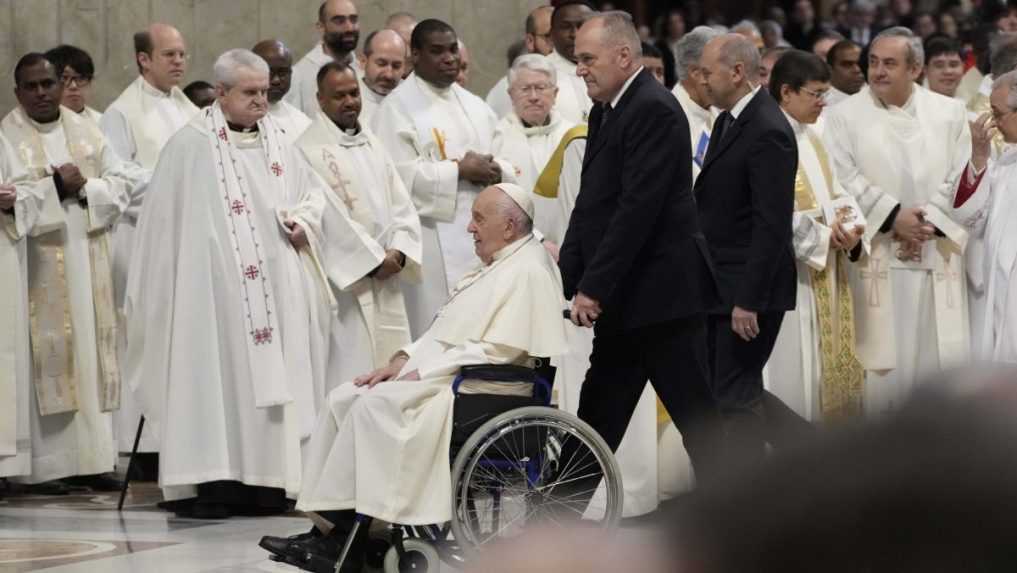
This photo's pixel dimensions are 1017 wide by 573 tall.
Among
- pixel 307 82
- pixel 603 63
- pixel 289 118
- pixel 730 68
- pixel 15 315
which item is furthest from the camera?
pixel 307 82

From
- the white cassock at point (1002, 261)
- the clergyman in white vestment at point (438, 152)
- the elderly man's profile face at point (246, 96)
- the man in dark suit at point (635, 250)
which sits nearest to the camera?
the man in dark suit at point (635, 250)

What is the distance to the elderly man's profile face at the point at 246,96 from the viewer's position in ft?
26.3

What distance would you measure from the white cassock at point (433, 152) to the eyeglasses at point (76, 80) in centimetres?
176

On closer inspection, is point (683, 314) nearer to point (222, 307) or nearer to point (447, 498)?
point (447, 498)

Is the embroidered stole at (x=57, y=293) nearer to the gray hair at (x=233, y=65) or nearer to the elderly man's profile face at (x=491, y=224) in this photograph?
the gray hair at (x=233, y=65)

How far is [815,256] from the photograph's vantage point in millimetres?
→ 8719

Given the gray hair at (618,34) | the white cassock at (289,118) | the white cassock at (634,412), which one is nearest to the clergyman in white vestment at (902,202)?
the white cassock at (634,412)

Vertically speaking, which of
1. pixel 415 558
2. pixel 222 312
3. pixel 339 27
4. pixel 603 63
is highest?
pixel 339 27

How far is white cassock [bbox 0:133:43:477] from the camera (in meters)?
8.63

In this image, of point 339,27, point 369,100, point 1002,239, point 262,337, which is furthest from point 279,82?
point 1002,239

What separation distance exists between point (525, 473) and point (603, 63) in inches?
61.5

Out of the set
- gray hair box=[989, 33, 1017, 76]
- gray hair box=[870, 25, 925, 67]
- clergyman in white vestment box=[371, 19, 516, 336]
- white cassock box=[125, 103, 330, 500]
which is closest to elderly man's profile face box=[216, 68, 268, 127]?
white cassock box=[125, 103, 330, 500]

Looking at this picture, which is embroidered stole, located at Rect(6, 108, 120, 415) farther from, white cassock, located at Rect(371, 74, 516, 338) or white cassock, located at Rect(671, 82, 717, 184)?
white cassock, located at Rect(671, 82, 717, 184)

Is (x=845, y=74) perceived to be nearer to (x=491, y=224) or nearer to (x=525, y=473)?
(x=491, y=224)
